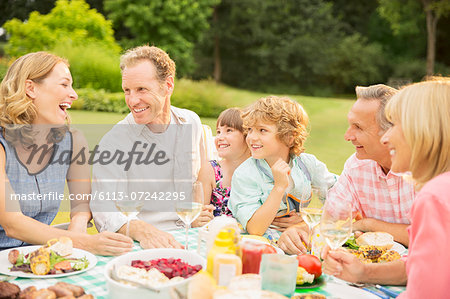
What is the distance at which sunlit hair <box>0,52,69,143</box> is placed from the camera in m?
2.45

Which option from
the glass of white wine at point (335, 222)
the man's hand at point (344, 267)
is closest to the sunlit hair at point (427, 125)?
the glass of white wine at point (335, 222)

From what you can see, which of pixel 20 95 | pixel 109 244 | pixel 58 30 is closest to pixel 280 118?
pixel 109 244

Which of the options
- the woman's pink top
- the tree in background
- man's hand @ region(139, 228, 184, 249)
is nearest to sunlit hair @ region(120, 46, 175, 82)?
man's hand @ region(139, 228, 184, 249)

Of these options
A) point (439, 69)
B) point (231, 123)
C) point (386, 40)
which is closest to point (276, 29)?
point (386, 40)

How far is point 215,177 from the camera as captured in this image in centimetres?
325

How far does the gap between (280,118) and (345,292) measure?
1.29 m

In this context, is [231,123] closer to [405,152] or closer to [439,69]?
[405,152]

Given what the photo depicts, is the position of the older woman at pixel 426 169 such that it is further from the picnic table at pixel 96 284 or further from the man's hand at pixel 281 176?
the man's hand at pixel 281 176

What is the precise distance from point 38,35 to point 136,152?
22310 mm

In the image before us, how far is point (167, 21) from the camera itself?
32438mm

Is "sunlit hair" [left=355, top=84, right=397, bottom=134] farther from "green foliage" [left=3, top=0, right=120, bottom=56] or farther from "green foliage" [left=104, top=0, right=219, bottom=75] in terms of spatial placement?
"green foliage" [left=104, top=0, right=219, bottom=75]

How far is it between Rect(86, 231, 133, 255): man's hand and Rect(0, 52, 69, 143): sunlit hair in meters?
0.83

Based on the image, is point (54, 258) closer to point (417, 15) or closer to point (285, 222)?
point (285, 222)

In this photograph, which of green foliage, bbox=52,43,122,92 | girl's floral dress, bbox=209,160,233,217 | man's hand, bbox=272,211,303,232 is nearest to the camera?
man's hand, bbox=272,211,303,232
